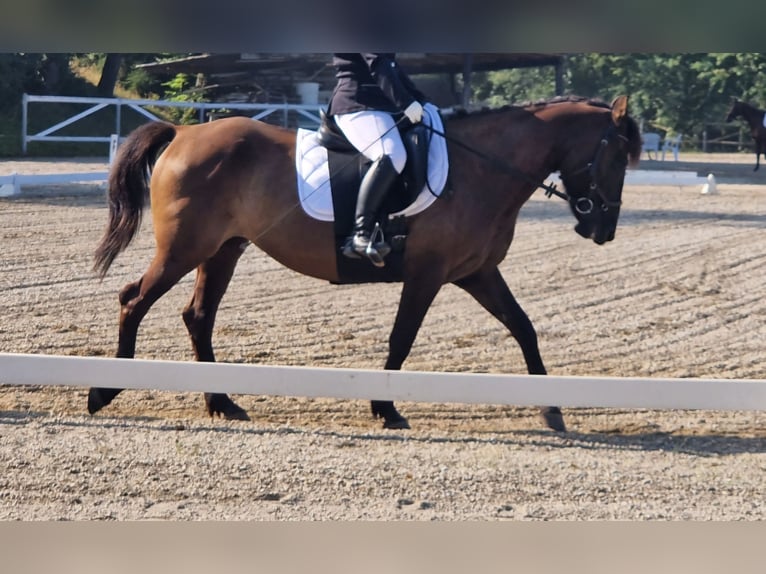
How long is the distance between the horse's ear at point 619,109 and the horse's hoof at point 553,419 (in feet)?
5.21

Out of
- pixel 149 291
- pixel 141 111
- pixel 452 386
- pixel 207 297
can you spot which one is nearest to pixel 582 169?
pixel 452 386

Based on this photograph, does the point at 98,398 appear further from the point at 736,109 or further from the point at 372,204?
the point at 736,109

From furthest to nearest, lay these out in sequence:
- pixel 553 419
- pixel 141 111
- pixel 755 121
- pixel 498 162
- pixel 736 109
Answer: pixel 736 109
pixel 755 121
pixel 141 111
pixel 498 162
pixel 553 419

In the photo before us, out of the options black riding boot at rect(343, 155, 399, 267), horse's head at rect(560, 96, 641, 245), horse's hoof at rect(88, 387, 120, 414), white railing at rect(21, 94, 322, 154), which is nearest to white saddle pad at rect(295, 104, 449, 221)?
black riding boot at rect(343, 155, 399, 267)

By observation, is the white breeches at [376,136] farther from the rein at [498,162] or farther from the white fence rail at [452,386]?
the white fence rail at [452,386]

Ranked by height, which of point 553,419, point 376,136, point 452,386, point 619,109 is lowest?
point 553,419

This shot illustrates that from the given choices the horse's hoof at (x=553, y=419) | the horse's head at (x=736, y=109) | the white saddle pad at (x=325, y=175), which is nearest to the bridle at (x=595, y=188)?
the white saddle pad at (x=325, y=175)

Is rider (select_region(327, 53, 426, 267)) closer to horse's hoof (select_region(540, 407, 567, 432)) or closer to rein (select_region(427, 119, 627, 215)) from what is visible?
Answer: rein (select_region(427, 119, 627, 215))

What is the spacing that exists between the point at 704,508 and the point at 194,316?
10.0ft

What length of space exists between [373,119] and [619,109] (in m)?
1.32

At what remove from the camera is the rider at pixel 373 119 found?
562 centimetres

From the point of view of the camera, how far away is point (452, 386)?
520 centimetres

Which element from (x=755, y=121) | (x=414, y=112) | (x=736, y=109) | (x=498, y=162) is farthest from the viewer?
(x=736, y=109)

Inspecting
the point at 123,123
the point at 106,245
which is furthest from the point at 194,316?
Result: the point at 123,123
